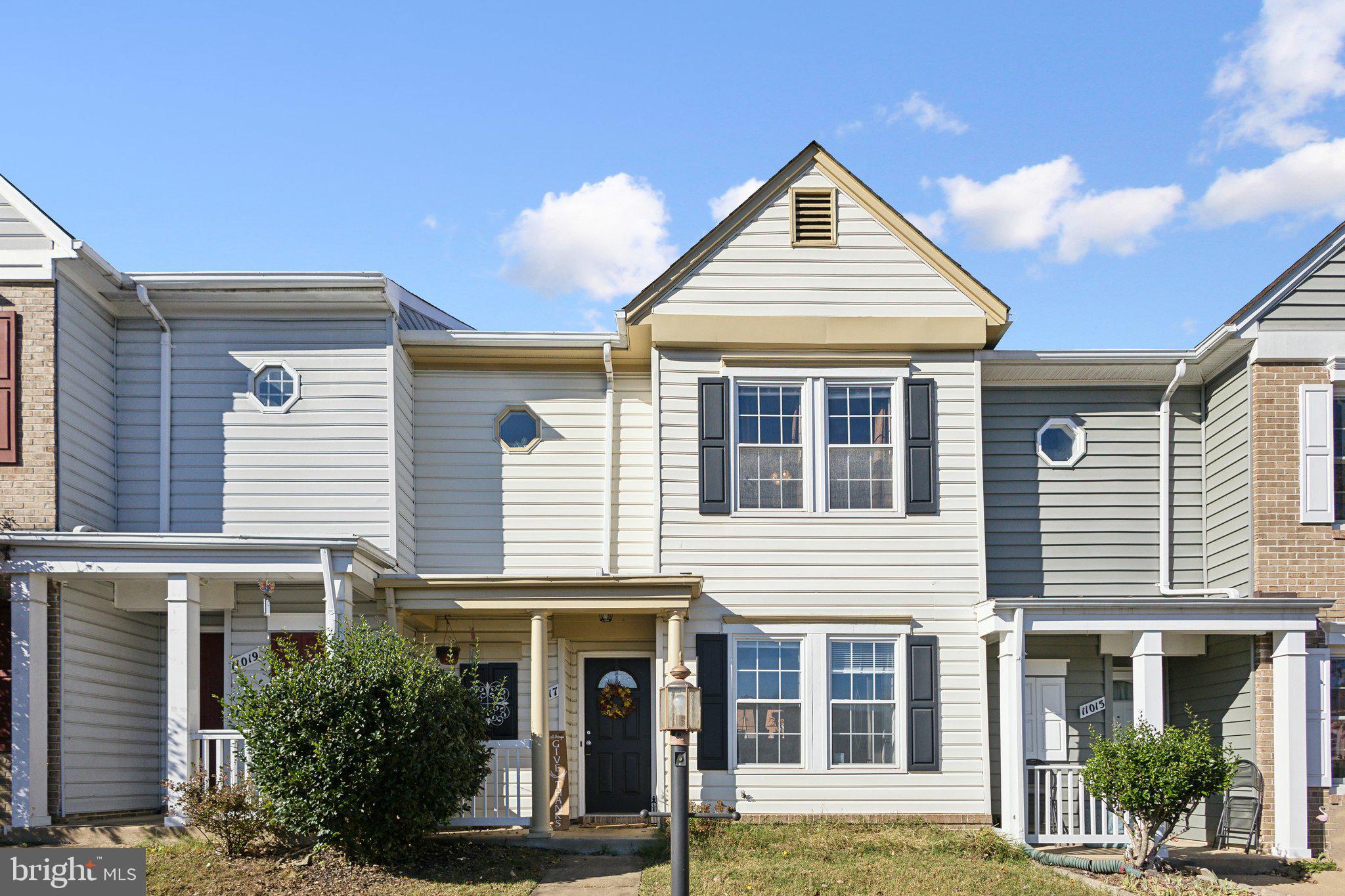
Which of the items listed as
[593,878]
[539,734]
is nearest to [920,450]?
[539,734]

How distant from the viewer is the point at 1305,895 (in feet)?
40.1

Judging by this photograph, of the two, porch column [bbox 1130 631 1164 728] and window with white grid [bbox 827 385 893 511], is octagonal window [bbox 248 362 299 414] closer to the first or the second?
window with white grid [bbox 827 385 893 511]

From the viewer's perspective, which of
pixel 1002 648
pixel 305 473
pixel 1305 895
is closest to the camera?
pixel 1305 895

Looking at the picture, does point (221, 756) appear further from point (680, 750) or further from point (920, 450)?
point (920, 450)

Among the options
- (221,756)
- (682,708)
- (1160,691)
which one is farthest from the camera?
(1160,691)

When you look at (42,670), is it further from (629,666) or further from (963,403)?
(963,403)

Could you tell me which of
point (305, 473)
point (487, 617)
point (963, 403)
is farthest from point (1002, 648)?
point (305, 473)

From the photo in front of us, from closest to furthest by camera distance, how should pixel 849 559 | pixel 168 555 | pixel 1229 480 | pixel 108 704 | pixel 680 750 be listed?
1. pixel 680 750
2. pixel 168 555
3. pixel 108 704
4. pixel 849 559
5. pixel 1229 480

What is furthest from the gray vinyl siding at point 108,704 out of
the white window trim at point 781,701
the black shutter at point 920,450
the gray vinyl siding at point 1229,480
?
the gray vinyl siding at point 1229,480

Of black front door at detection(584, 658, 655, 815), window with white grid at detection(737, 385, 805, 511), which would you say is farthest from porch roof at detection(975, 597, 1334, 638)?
black front door at detection(584, 658, 655, 815)

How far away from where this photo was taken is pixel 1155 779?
12250mm

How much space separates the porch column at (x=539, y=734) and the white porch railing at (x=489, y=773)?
0.53 feet

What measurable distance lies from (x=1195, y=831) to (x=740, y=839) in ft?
18.5

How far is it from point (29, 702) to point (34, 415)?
2.91 metres
